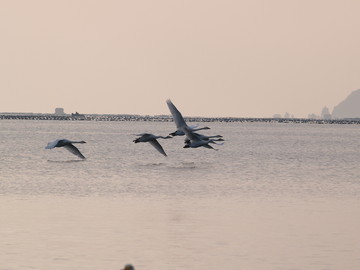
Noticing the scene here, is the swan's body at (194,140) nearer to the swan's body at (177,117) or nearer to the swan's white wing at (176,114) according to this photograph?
the swan's body at (177,117)

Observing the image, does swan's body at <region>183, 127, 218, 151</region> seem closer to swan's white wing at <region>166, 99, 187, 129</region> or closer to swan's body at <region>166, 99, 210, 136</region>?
swan's body at <region>166, 99, 210, 136</region>

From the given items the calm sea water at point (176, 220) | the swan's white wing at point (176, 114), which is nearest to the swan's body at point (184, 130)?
the swan's white wing at point (176, 114)

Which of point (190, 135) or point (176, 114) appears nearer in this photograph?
point (176, 114)

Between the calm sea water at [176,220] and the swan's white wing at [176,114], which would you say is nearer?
the calm sea water at [176,220]

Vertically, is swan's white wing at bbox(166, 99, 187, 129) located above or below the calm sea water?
above

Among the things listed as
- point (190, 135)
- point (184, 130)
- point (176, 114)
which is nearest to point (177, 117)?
point (176, 114)

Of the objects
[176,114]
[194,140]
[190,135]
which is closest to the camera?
[176,114]

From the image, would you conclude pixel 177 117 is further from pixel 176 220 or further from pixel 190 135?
pixel 176 220

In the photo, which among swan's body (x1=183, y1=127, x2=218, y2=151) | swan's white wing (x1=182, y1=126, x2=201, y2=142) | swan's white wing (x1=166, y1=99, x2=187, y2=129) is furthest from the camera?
swan's body (x1=183, y1=127, x2=218, y2=151)

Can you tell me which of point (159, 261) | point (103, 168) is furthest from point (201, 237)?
point (103, 168)

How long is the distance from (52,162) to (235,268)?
1541 inches

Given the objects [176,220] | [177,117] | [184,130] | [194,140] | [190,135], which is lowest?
[176,220]

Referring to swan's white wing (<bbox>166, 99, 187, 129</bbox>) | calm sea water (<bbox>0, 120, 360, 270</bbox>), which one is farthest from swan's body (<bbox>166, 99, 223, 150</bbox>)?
calm sea water (<bbox>0, 120, 360, 270</bbox>)

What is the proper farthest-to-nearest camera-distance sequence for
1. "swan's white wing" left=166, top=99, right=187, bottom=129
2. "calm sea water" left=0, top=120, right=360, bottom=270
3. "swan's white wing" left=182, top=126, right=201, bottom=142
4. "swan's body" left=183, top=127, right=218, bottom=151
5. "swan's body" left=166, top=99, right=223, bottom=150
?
"swan's body" left=183, top=127, right=218, bottom=151
"swan's white wing" left=182, top=126, right=201, bottom=142
"swan's body" left=166, top=99, right=223, bottom=150
"swan's white wing" left=166, top=99, right=187, bottom=129
"calm sea water" left=0, top=120, right=360, bottom=270
